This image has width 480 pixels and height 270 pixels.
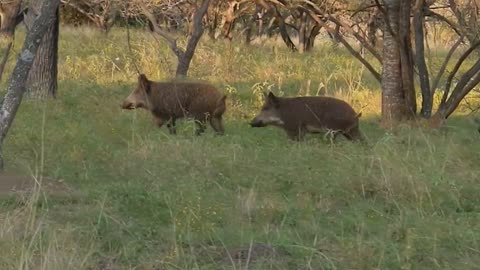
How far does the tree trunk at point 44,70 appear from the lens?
1259 centimetres

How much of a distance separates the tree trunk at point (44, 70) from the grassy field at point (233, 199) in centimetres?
96

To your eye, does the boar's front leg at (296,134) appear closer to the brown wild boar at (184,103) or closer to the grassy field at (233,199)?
the grassy field at (233,199)

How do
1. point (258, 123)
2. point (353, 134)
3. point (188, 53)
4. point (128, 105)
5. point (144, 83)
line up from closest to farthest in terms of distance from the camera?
point (353, 134), point (258, 123), point (144, 83), point (128, 105), point (188, 53)

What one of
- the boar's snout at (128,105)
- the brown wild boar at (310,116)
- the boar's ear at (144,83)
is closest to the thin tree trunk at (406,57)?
the brown wild boar at (310,116)

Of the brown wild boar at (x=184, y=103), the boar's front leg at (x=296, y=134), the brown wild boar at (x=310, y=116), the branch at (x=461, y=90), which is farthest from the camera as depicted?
the branch at (x=461, y=90)

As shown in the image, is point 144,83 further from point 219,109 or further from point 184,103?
point 219,109

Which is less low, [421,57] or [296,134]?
[421,57]

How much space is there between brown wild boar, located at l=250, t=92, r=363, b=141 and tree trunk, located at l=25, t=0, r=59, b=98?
12.6ft

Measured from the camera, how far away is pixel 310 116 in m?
10.2

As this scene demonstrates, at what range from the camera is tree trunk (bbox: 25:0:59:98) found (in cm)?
1259

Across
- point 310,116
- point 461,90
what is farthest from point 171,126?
point 461,90

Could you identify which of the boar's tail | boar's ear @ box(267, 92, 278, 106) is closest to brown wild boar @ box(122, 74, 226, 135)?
the boar's tail

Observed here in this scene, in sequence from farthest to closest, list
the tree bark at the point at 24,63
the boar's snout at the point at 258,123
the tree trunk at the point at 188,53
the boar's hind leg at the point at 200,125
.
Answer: the tree trunk at the point at 188,53 → the boar's snout at the point at 258,123 → the boar's hind leg at the point at 200,125 → the tree bark at the point at 24,63

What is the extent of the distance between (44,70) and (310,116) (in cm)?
477
